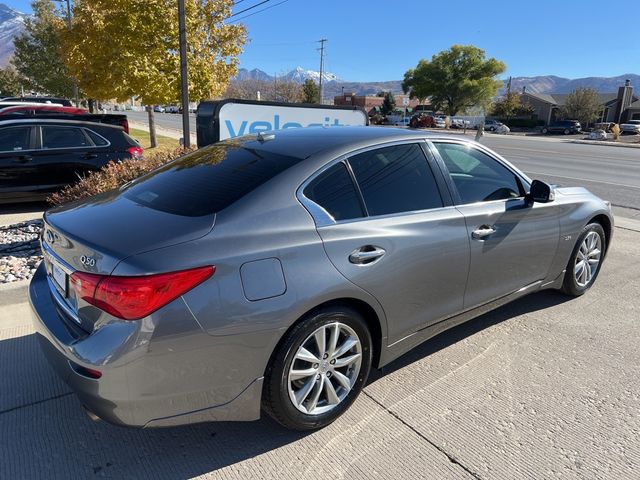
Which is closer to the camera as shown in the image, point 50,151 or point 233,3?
point 50,151

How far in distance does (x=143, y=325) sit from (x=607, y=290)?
4436 millimetres

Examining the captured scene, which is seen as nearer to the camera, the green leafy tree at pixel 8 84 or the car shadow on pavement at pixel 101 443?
the car shadow on pavement at pixel 101 443

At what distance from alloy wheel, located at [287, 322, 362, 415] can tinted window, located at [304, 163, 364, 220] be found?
610 millimetres

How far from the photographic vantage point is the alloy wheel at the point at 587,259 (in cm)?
442

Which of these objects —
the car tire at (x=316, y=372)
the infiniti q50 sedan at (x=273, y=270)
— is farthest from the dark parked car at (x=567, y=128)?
the car tire at (x=316, y=372)

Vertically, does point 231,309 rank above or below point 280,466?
above

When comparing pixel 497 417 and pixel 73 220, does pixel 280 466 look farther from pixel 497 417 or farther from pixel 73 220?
pixel 73 220

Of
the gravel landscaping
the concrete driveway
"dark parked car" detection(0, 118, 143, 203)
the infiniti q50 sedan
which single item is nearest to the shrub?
the gravel landscaping

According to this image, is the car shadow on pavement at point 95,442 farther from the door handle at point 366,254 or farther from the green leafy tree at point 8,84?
the green leafy tree at point 8,84

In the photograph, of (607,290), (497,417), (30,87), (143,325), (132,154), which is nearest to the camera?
(143,325)

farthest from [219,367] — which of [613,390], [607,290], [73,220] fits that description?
[607,290]

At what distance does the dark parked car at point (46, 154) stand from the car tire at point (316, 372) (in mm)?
6560

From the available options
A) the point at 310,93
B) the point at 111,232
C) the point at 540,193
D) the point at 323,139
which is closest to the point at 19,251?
the point at 111,232

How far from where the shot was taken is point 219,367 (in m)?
2.27
